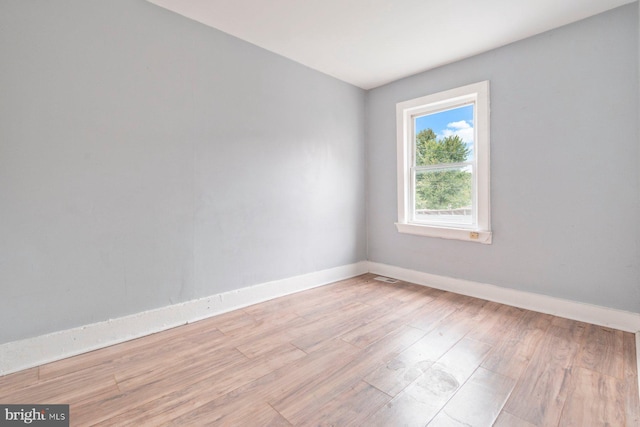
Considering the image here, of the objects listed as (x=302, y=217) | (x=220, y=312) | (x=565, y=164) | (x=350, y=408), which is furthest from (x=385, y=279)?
(x=350, y=408)

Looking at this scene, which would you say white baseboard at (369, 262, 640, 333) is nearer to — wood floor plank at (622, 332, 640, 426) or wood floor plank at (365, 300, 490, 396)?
wood floor plank at (622, 332, 640, 426)

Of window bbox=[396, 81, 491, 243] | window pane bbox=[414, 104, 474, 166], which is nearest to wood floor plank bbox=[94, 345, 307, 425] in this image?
window bbox=[396, 81, 491, 243]

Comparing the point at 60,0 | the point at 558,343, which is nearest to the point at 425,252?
the point at 558,343

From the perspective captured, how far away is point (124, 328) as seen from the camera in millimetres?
2178

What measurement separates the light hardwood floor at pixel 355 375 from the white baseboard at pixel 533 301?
3.7 inches

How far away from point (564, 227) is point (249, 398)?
2901 millimetres

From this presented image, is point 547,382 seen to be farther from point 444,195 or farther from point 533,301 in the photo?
point 444,195

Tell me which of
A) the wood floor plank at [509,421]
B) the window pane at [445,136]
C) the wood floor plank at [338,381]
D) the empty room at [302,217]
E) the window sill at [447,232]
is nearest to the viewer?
the wood floor plank at [509,421]

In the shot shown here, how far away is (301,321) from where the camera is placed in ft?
8.30

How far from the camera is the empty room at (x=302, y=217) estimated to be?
5.45 feet

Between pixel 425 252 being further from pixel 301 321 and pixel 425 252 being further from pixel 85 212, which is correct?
pixel 85 212

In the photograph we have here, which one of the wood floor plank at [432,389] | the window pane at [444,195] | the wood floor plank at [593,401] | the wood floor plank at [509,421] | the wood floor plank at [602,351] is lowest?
the wood floor plank at [602,351]

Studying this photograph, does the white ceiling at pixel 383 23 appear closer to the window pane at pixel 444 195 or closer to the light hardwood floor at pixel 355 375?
the window pane at pixel 444 195

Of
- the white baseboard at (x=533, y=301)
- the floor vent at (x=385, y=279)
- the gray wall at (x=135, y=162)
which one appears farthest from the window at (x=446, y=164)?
the gray wall at (x=135, y=162)
